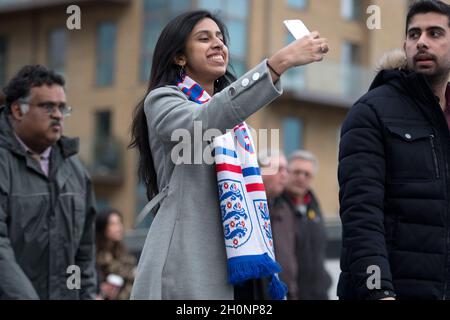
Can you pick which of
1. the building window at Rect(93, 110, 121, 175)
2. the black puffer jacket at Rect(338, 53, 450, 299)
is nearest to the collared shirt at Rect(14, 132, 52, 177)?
the black puffer jacket at Rect(338, 53, 450, 299)

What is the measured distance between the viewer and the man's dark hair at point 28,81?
659cm

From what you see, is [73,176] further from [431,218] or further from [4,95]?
[431,218]

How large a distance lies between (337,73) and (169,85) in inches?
1208

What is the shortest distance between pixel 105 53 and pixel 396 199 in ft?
99.9

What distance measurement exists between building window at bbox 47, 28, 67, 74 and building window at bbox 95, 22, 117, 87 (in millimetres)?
1621

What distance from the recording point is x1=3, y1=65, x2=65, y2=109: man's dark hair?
259 inches

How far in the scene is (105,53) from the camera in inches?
1357

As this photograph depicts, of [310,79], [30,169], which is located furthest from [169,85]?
[310,79]

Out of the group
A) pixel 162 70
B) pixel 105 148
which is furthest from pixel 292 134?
pixel 162 70

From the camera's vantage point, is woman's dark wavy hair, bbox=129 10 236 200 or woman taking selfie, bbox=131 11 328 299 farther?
woman's dark wavy hair, bbox=129 10 236 200

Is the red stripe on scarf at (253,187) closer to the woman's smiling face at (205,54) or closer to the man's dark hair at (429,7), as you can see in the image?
the woman's smiling face at (205,54)

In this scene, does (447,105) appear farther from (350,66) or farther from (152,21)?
(350,66)

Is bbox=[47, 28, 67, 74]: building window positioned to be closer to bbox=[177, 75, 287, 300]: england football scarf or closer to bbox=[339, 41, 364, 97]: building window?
bbox=[339, 41, 364, 97]: building window

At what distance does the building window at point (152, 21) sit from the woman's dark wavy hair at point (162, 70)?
92.7 feet
